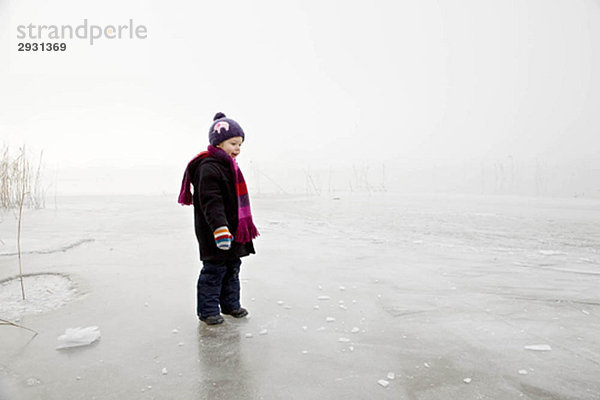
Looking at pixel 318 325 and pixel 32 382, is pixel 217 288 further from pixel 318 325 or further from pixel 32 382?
pixel 32 382

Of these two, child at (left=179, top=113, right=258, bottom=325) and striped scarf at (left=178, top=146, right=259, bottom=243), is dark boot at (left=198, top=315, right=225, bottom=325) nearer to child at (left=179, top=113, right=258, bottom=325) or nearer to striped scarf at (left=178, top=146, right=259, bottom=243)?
child at (left=179, top=113, right=258, bottom=325)

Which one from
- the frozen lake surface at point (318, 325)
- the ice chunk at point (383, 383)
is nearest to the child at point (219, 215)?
the frozen lake surface at point (318, 325)

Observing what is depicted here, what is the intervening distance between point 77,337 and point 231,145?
4.87 feet

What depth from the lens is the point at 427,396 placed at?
151 centimetres

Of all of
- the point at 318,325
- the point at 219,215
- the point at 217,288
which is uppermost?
the point at 219,215

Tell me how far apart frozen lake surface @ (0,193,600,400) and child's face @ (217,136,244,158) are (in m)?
1.13

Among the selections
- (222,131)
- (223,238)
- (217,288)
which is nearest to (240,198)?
(223,238)

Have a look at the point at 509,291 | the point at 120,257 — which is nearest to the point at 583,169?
the point at 509,291

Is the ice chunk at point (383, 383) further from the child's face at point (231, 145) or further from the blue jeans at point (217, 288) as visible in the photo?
the child's face at point (231, 145)

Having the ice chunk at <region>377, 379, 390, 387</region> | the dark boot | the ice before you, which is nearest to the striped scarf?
the dark boot

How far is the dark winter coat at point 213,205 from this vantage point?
2350mm

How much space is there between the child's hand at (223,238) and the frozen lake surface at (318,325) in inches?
20.2

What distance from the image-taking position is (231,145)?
258 cm

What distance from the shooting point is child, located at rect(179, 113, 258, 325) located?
2357 millimetres
